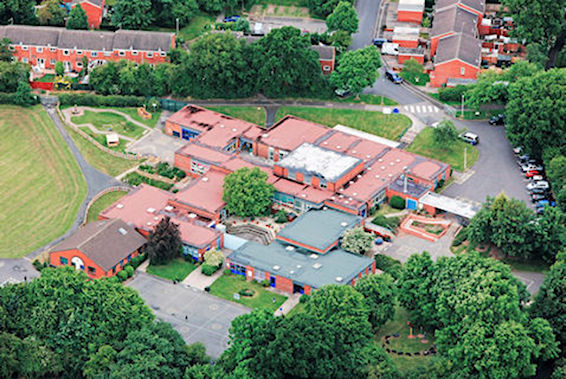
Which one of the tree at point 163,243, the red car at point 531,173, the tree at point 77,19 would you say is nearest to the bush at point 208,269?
the tree at point 163,243

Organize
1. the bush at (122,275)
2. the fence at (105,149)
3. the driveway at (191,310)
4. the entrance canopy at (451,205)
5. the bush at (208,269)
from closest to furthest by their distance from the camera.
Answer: the driveway at (191,310), the bush at (122,275), the bush at (208,269), the entrance canopy at (451,205), the fence at (105,149)

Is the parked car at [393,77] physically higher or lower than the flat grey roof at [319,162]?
higher

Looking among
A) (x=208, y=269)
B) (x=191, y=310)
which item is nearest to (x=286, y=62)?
(x=208, y=269)

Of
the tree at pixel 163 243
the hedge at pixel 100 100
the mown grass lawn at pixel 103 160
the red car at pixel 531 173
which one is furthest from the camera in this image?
the hedge at pixel 100 100

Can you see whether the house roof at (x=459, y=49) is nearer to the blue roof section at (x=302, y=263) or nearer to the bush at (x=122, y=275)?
the blue roof section at (x=302, y=263)

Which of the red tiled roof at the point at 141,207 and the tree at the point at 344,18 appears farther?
the tree at the point at 344,18

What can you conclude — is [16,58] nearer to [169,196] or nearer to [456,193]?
[169,196]

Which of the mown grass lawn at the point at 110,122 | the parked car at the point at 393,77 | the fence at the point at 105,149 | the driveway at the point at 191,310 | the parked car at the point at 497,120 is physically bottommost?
the driveway at the point at 191,310
